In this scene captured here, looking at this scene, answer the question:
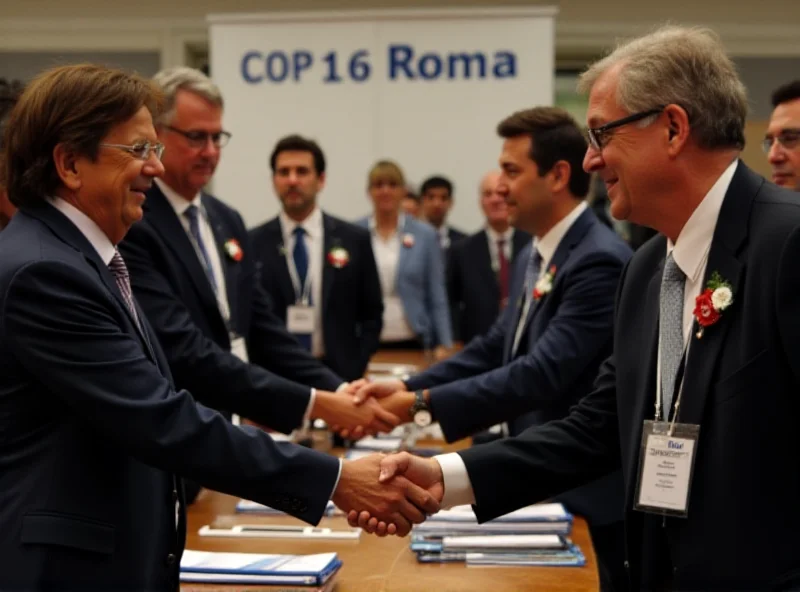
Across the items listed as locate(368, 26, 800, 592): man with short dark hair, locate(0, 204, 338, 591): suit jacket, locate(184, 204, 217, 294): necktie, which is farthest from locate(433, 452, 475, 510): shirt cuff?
locate(184, 204, 217, 294): necktie

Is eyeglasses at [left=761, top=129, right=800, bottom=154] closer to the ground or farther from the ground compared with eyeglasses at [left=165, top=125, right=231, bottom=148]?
farther from the ground

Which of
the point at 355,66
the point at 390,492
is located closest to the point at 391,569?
the point at 390,492

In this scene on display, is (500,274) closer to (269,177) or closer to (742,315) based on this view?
(269,177)

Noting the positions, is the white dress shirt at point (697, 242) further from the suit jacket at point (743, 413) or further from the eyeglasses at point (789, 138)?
the eyeglasses at point (789, 138)

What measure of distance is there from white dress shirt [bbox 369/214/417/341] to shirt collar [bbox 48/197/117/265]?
475cm

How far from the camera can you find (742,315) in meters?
1.98

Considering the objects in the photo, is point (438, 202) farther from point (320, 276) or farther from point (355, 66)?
point (320, 276)

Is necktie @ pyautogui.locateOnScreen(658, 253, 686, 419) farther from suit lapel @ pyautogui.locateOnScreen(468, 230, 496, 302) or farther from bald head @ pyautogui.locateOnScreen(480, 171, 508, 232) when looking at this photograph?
suit lapel @ pyautogui.locateOnScreen(468, 230, 496, 302)

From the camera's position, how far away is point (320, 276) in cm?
596

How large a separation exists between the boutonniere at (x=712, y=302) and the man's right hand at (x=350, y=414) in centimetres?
172

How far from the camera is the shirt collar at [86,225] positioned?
2.18 m

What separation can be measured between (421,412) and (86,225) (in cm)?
162

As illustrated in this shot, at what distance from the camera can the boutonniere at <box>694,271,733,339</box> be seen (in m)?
Result: 2.00

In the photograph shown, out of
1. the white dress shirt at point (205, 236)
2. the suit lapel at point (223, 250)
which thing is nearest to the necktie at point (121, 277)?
the white dress shirt at point (205, 236)
